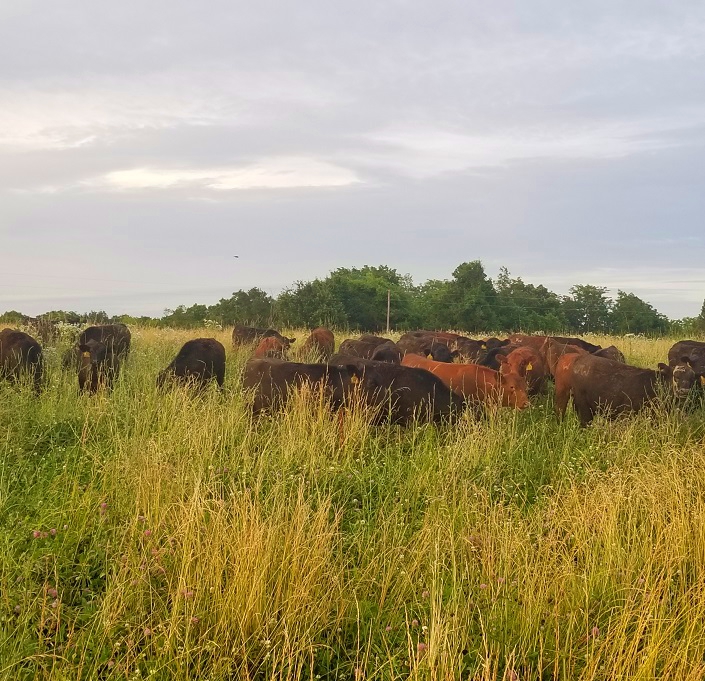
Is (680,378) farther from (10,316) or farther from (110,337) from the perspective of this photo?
(10,316)

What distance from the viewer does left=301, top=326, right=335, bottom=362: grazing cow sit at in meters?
15.9

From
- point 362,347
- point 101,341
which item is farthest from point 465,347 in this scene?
point 101,341

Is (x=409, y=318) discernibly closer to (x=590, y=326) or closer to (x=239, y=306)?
(x=239, y=306)

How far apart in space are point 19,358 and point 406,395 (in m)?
6.99

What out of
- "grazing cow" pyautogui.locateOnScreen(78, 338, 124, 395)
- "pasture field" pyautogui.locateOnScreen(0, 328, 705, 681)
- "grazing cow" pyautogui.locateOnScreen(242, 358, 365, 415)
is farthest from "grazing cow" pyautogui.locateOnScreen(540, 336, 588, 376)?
"grazing cow" pyautogui.locateOnScreen(78, 338, 124, 395)

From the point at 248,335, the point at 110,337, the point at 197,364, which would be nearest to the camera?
the point at 197,364

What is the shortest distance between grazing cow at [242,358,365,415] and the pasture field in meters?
1.93

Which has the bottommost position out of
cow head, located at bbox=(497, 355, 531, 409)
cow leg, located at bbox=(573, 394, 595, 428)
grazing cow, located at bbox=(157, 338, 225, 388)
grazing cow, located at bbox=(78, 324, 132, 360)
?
cow leg, located at bbox=(573, 394, 595, 428)

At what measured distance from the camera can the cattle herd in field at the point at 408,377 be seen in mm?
9562

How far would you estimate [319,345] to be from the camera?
1809 centimetres

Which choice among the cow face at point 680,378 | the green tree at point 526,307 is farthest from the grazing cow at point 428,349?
the green tree at point 526,307

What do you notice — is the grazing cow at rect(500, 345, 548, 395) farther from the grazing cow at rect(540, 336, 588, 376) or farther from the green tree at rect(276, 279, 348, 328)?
the green tree at rect(276, 279, 348, 328)

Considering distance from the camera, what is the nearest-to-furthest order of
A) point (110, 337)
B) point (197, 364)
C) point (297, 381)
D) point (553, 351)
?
point (297, 381)
point (197, 364)
point (110, 337)
point (553, 351)

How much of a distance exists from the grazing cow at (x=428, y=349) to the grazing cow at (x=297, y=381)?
5353 millimetres
